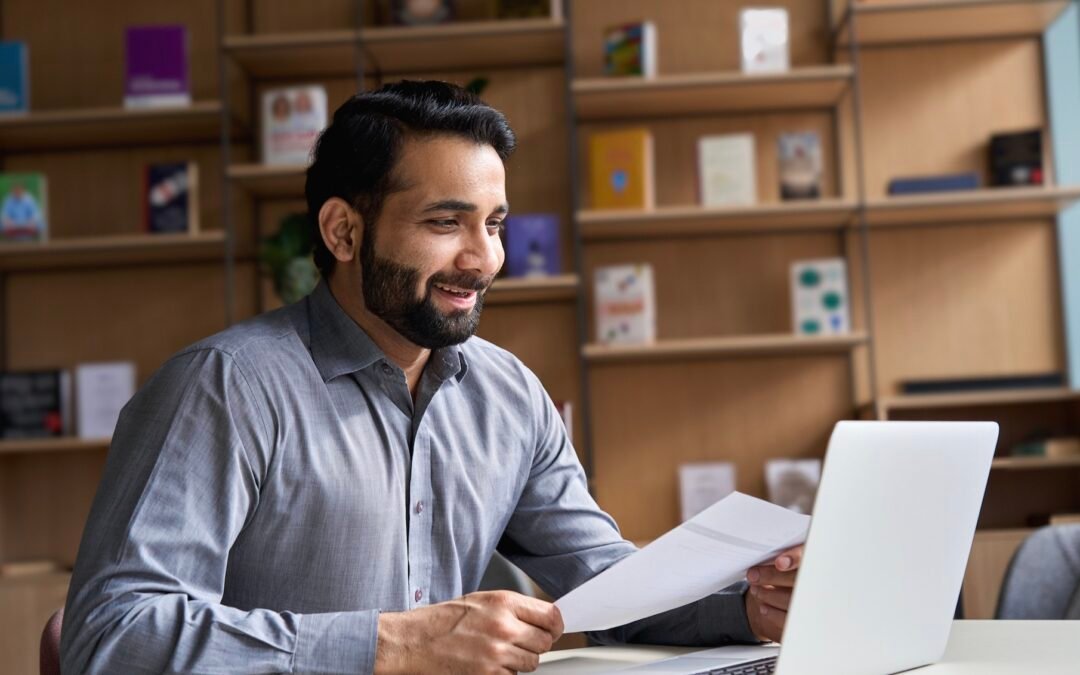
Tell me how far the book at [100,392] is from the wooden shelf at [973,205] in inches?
87.8

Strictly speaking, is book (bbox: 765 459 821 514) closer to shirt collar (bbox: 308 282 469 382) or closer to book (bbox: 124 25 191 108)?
book (bbox: 124 25 191 108)

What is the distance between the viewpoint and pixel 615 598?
1.17 metres

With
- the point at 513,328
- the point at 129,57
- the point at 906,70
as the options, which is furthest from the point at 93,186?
the point at 906,70

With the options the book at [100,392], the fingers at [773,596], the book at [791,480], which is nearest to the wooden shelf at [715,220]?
the book at [791,480]

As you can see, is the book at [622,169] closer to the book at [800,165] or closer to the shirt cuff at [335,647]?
the book at [800,165]

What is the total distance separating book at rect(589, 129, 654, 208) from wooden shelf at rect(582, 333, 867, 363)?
409 millimetres

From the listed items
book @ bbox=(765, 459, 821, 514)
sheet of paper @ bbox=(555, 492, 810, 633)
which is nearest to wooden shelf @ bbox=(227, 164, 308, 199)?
book @ bbox=(765, 459, 821, 514)

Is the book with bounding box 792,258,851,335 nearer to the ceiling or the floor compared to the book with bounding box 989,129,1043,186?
nearer to the floor

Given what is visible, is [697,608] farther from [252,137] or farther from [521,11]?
[252,137]

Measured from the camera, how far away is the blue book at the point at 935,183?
11.1 feet

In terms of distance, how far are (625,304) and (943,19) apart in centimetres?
124

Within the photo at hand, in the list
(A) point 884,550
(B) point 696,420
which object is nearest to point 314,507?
(A) point 884,550

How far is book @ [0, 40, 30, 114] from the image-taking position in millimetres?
3607

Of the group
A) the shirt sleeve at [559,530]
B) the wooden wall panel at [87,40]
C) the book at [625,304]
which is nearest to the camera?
the shirt sleeve at [559,530]
